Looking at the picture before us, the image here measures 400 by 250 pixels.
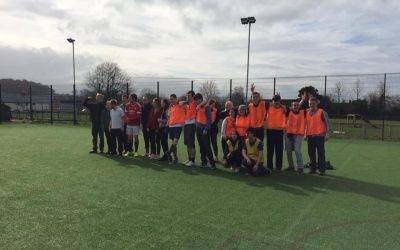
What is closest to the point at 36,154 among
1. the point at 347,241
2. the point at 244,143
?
the point at 244,143

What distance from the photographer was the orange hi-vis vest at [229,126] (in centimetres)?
1063

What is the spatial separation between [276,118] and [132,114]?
14.7 ft

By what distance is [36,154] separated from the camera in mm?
12227

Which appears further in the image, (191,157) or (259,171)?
(191,157)

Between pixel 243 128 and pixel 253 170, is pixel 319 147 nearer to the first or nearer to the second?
pixel 253 170

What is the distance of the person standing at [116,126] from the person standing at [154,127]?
951 millimetres

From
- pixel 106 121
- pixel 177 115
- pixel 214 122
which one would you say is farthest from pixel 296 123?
pixel 106 121

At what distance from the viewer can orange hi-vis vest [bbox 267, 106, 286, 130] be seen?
33.4 feet

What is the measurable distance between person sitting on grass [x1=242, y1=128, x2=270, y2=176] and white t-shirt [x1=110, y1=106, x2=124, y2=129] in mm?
4392

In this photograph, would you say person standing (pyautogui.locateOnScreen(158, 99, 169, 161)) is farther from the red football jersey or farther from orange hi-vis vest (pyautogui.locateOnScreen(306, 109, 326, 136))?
orange hi-vis vest (pyautogui.locateOnScreen(306, 109, 326, 136))

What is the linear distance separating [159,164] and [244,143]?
238 centimetres

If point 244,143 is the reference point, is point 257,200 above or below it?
below

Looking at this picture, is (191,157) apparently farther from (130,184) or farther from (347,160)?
(347,160)

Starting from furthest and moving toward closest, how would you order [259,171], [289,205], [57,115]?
[57,115] → [259,171] → [289,205]
